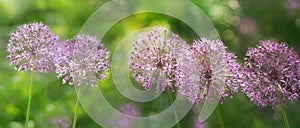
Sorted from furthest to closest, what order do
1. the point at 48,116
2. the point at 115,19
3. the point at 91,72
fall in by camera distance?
the point at 115,19 → the point at 48,116 → the point at 91,72

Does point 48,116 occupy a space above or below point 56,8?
below

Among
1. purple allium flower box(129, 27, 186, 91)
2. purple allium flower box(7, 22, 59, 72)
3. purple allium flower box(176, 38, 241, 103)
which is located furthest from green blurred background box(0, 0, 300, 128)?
purple allium flower box(176, 38, 241, 103)

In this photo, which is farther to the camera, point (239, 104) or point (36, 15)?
point (36, 15)

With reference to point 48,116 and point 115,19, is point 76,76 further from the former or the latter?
point 115,19

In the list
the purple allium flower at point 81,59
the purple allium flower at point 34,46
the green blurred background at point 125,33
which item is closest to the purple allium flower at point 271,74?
the purple allium flower at point 81,59

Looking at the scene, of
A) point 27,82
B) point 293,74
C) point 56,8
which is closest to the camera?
point 293,74

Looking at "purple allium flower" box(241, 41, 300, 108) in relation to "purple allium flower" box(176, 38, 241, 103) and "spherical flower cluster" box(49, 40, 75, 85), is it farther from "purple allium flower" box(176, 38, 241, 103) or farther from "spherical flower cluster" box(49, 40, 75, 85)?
"spherical flower cluster" box(49, 40, 75, 85)

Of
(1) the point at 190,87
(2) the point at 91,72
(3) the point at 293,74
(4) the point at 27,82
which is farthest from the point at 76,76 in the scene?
(4) the point at 27,82
